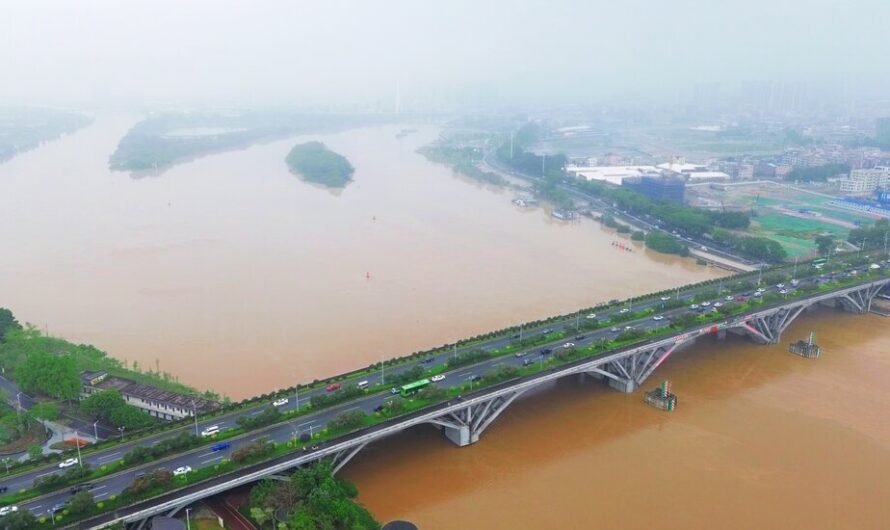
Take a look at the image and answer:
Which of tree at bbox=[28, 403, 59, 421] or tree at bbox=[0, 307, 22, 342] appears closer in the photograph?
tree at bbox=[28, 403, 59, 421]

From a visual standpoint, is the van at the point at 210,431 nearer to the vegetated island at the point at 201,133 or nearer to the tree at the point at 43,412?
the tree at the point at 43,412

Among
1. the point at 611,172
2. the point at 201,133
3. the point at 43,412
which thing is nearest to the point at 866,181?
the point at 611,172

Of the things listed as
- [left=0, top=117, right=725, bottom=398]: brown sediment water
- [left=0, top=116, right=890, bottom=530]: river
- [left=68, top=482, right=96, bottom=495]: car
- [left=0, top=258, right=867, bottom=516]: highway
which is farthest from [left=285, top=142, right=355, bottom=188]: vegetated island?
[left=68, top=482, right=96, bottom=495]: car

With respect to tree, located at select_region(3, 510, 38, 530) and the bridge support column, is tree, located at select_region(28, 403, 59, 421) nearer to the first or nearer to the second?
tree, located at select_region(3, 510, 38, 530)

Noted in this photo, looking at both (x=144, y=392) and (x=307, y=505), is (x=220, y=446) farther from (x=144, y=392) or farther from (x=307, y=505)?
(x=144, y=392)

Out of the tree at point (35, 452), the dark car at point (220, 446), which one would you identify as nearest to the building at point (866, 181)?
the dark car at point (220, 446)

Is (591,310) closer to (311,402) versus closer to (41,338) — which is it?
(311,402)
